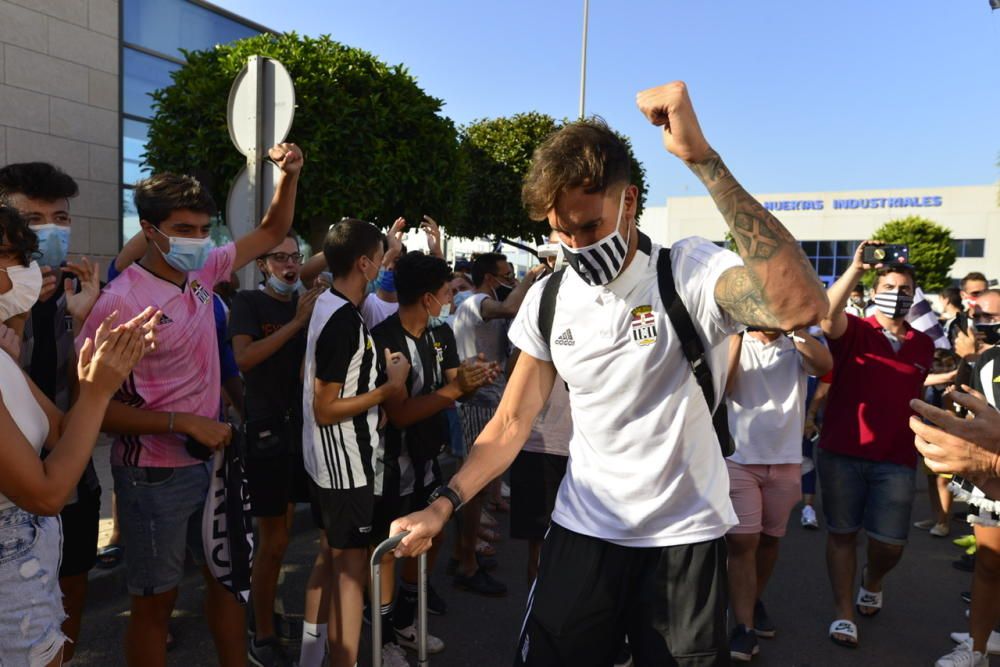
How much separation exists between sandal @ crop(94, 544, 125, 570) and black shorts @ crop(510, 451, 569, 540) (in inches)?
97.6

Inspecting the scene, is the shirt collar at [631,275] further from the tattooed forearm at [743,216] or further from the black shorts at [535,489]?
the black shorts at [535,489]

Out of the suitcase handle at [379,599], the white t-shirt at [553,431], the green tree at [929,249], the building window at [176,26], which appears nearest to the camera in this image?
the suitcase handle at [379,599]

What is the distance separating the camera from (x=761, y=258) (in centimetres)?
176

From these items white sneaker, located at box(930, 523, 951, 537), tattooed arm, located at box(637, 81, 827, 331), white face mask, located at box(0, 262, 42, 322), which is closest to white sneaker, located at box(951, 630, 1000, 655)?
white sneaker, located at box(930, 523, 951, 537)

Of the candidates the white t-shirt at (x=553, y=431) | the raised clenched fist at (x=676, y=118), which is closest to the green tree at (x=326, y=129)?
the white t-shirt at (x=553, y=431)

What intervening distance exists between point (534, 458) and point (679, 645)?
6.38 feet

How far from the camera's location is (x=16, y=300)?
82.2 inches

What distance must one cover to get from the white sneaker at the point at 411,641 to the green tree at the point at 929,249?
1856 inches

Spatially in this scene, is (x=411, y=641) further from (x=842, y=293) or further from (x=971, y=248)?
(x=971, y=248)

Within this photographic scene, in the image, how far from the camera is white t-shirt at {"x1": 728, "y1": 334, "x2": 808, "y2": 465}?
406 cm

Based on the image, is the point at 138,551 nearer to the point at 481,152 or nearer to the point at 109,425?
the point at 109,425

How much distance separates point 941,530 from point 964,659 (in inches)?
109

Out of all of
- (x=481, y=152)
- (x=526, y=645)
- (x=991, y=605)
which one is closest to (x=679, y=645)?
(x=526, y=645)

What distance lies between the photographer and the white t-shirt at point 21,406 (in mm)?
1961
